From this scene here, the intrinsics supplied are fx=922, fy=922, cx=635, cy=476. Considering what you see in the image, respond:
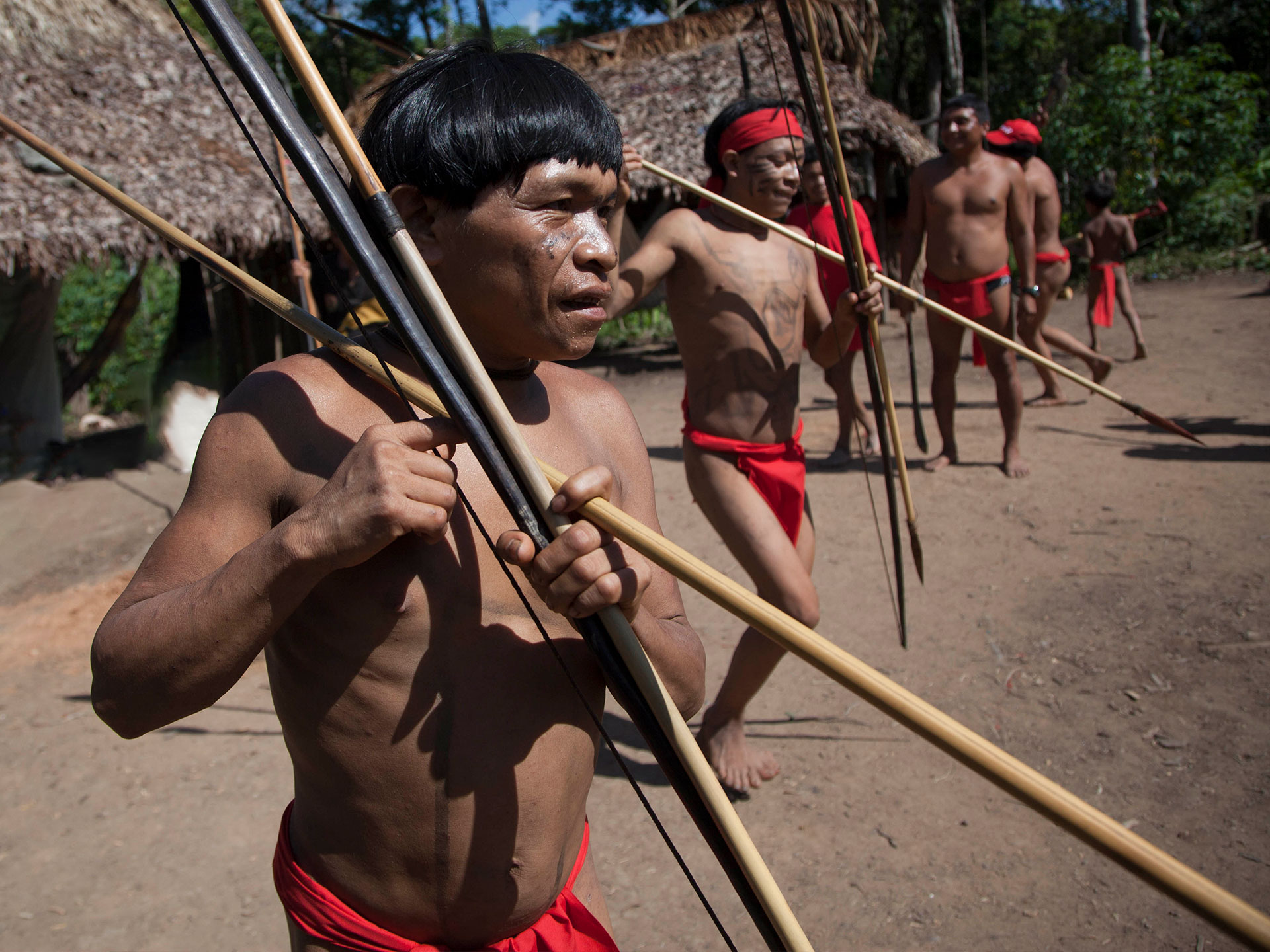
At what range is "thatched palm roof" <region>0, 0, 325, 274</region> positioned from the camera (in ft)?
22.3

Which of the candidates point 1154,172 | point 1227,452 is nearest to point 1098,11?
point 1154,172

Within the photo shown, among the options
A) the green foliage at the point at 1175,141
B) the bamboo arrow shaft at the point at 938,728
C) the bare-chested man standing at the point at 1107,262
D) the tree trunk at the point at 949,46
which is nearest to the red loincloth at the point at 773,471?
the bamboo arrow shaft at the point at 938,728

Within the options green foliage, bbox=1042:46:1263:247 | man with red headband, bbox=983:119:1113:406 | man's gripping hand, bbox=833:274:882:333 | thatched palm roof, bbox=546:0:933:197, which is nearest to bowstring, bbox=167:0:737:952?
man's gripping hand, bbox=833:274:882:333

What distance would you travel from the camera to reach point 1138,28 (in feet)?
53.0

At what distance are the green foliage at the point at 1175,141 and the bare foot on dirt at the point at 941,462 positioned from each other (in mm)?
11436

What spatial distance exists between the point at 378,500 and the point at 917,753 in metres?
2.80

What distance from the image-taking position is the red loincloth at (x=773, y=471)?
324cm

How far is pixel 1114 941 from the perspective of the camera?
7.87 ft

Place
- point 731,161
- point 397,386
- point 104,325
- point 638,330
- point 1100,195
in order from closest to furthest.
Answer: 1. point 397,386
2. point 731,161
3. point 1100,195
4. point 104,325
5. point 638,330

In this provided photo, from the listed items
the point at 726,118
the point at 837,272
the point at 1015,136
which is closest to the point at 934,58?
the point at 1015,136

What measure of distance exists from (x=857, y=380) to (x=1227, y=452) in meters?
Result: 3.92

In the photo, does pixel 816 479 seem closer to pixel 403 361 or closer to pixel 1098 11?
pixel 403 361

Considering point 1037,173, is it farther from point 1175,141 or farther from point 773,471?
point 1175,141

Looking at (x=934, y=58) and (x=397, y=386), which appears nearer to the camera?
(x=397, y=386)
